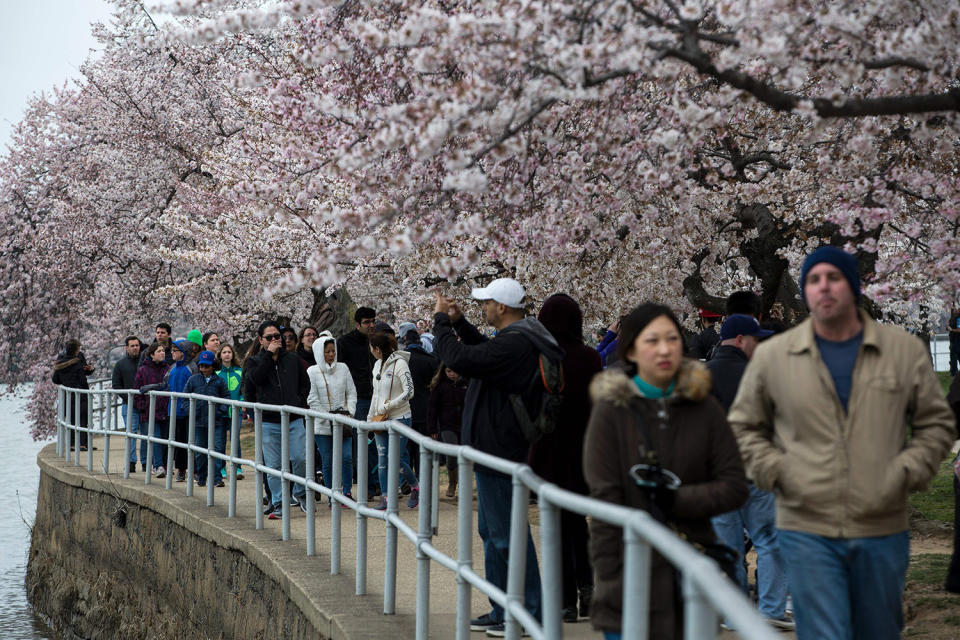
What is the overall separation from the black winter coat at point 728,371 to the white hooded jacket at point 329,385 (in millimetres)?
5268

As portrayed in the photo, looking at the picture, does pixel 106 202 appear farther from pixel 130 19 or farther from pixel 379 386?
pixel 379 386

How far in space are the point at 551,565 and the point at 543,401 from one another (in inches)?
81.9

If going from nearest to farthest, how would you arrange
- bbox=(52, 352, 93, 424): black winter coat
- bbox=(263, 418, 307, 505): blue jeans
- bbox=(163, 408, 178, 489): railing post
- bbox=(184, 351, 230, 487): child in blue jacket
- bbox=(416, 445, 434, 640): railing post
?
bbox=(416, 445, 434, 640): railing post
bbox=(263, 418, 307, 505): blue jeans
bbox=(163, 408, 178, 489): railing post
bbox=(184, 351, 230, 487): child in blue jacket
bbox=(52, 352, 93, 424): black winter coat

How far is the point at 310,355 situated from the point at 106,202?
14582mm

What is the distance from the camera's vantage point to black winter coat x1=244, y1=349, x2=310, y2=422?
36.4ft

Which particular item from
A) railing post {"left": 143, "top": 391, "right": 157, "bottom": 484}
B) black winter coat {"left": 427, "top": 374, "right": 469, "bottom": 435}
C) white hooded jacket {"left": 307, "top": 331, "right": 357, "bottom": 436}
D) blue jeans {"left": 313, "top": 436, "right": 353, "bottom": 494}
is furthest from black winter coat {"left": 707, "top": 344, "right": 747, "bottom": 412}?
railing post {"left": 143, "top": 391, "right": 157, "bottom": 484}

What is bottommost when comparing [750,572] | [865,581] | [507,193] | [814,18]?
[750,572]

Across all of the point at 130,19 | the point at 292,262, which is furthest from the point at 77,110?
the point at 292,262

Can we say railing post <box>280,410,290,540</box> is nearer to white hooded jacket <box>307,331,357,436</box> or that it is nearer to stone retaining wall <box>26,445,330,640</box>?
stone retaining wall <box>26,445,330,640</box>

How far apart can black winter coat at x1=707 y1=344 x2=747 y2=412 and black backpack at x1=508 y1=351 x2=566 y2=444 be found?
0.86 metres

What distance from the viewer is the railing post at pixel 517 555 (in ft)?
14.5

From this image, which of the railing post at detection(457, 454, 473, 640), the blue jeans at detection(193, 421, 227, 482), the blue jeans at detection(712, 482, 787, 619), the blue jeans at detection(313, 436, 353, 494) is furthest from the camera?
the blue jeans at detection(193, 421, 227, 482)

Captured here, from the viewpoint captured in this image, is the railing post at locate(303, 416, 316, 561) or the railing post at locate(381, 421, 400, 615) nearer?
the railing post at locate(381, 421, 400, 615)

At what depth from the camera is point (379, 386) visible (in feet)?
36.3
